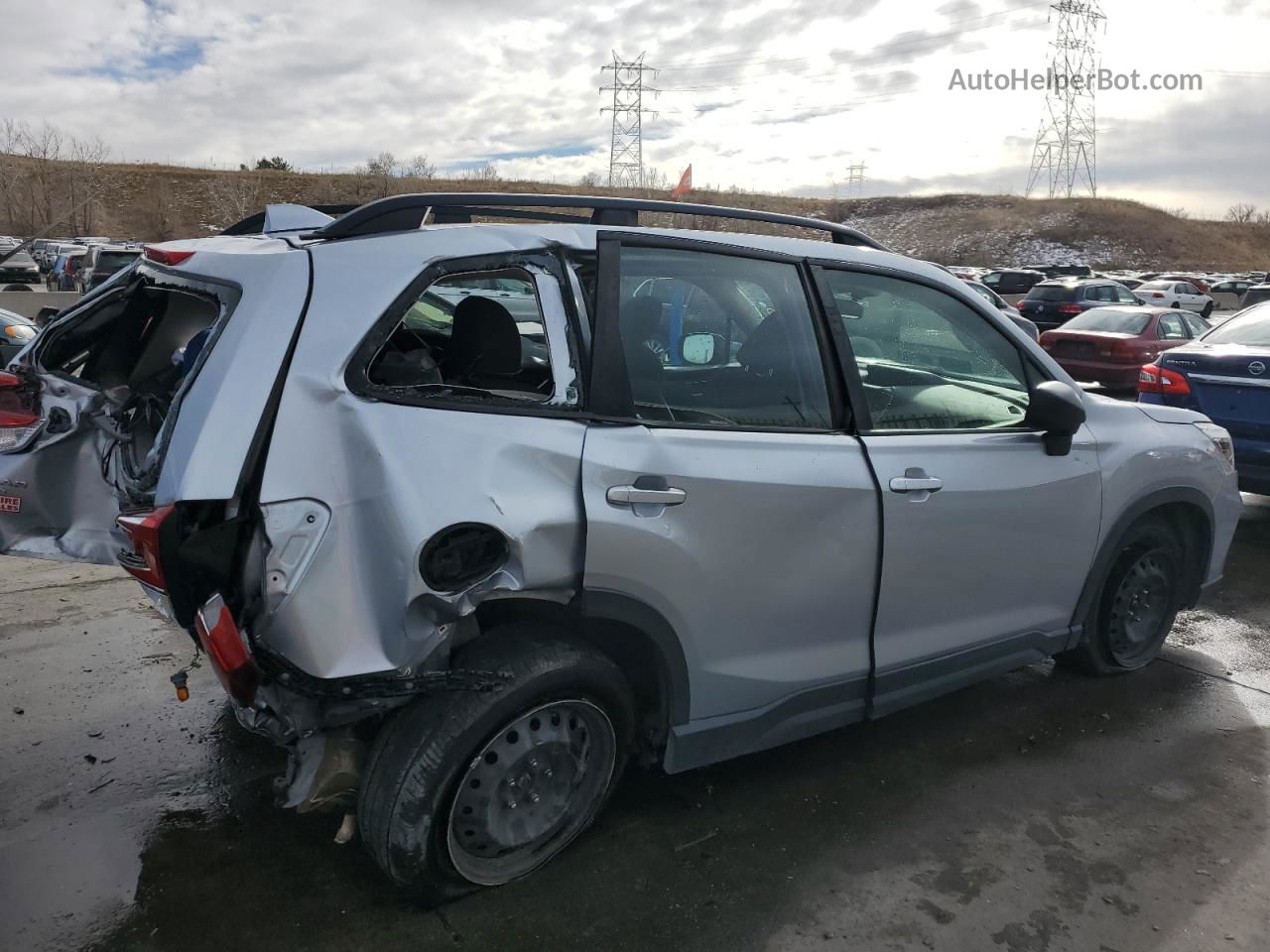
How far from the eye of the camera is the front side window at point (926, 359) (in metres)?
3.18

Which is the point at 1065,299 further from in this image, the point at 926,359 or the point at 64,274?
the point at 64,274

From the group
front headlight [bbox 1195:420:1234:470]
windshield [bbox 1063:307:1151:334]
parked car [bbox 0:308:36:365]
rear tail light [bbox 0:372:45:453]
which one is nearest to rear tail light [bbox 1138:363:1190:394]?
front headlight [bbox 1195:420:1234:470]

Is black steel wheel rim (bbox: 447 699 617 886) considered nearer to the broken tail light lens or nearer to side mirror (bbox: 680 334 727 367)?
the broken tail light lens

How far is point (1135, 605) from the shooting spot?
4.11 metres

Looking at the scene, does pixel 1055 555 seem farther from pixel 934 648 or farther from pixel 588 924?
pixel 588 924

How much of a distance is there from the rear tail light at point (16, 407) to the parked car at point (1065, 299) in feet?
65.2

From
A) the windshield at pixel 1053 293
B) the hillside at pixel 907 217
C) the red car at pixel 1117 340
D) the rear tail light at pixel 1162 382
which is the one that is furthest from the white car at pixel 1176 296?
the hillside at pixel 907 217

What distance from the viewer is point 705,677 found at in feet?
9.02

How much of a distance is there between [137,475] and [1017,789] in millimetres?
3177

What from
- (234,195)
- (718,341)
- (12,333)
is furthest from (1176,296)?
(234,195)

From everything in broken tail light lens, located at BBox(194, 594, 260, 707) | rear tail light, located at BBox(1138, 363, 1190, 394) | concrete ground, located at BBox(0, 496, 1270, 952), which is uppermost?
rear tail light, located at BBox(1138, 363, 1190, 394)

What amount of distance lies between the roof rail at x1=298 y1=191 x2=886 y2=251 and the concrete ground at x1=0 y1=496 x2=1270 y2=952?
1900 millimetres

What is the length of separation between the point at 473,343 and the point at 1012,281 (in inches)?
1194

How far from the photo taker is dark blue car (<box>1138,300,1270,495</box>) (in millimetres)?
6172
